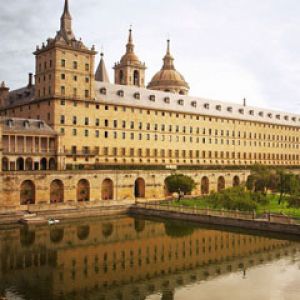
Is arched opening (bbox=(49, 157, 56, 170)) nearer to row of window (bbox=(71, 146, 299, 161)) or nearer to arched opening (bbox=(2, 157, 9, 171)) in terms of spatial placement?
row of window (bbox=(71, 146, 299, 161))

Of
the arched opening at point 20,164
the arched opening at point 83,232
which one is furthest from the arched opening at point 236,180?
the arched opening at point 83,232

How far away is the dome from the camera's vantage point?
12054 cm

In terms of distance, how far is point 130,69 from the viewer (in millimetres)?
116625

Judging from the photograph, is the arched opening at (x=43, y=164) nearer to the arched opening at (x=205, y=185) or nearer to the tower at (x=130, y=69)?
the arched opening at (x=205, y=185)

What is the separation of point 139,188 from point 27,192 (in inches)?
788

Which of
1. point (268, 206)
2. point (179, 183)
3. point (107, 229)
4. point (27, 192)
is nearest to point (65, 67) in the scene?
point (27, 192)

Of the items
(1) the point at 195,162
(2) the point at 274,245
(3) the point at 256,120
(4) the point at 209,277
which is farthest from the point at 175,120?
(4) the point at 209,277

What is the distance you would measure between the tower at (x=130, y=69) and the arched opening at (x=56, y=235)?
68.3 meters

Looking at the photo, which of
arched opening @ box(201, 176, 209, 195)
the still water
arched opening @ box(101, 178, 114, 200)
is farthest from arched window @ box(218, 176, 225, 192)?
the still water

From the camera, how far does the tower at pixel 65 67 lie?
7469 cm

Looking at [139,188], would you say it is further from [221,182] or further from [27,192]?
[27,192]

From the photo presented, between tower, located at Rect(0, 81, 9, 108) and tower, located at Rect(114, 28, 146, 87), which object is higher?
tower, located at Rect(114, 28, 146, 87)

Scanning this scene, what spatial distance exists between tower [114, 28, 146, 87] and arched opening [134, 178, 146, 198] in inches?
1747

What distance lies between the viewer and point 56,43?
74.1m
